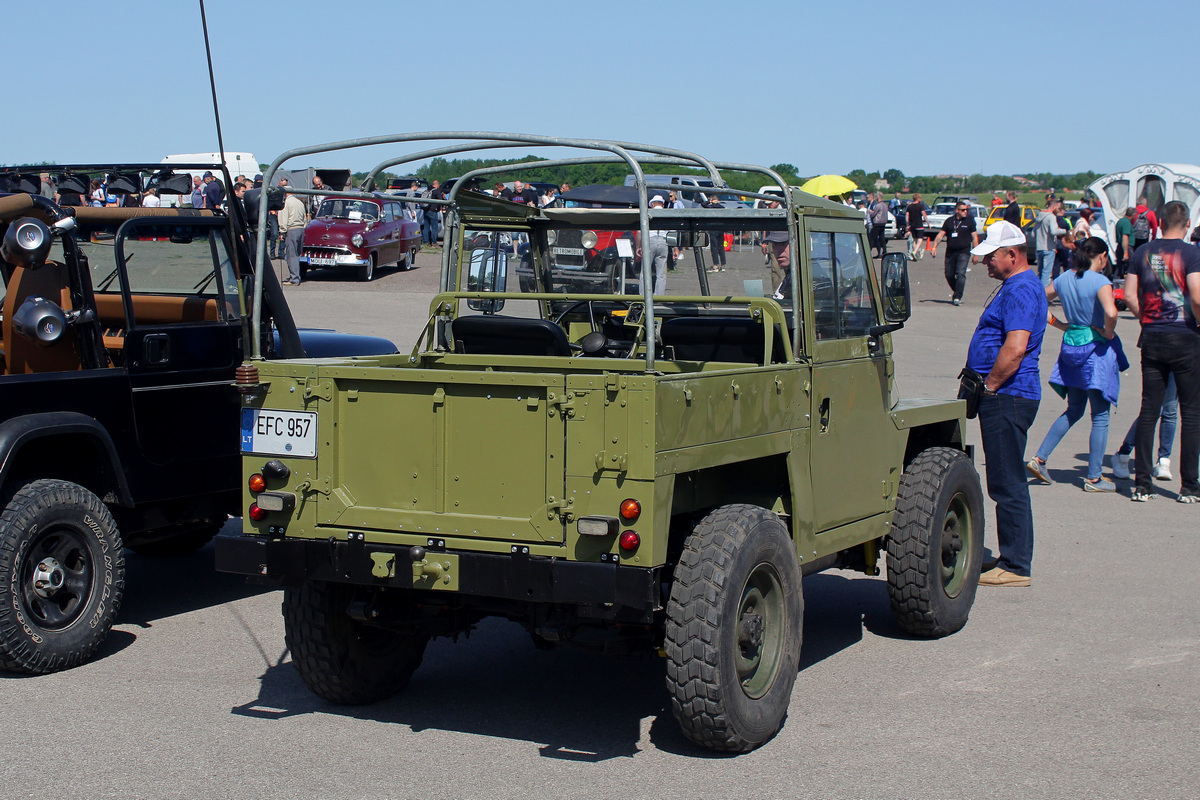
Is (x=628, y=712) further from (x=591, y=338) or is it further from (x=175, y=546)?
(x=175, y=546)

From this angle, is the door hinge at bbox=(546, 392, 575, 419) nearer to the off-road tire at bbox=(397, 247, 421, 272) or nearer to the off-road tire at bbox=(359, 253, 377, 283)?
the off-road tire at bbox=(359, 253, 377, 283)

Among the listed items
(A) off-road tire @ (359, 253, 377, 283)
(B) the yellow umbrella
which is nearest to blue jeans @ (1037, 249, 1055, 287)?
(A) off-road tire @ (359, 253, 377, 283)

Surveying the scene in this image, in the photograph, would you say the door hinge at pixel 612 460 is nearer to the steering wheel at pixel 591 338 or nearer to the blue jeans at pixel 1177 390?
the steering wheel at pixel 591 338

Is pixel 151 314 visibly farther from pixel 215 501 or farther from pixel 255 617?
pixel 255 617

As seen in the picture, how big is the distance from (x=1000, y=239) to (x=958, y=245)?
1674cm

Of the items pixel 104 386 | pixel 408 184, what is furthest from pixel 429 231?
pixel 104 386

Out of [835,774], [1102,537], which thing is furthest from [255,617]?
[1102,537]

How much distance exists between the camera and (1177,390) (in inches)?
387

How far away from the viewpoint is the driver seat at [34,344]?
21.3 feet

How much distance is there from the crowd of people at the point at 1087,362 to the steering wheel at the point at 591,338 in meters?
2.41

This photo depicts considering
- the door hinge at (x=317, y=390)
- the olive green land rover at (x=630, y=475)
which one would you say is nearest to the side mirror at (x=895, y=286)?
the olive green land rover at (x=630, y=475)

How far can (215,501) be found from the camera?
6.89 metres

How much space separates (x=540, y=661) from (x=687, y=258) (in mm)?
2137

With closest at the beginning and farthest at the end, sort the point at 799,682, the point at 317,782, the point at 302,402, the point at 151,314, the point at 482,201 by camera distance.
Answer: the point at 317,782, the point at 302,402, the point at 799,682, the point at 482,201, the point at 151,314
